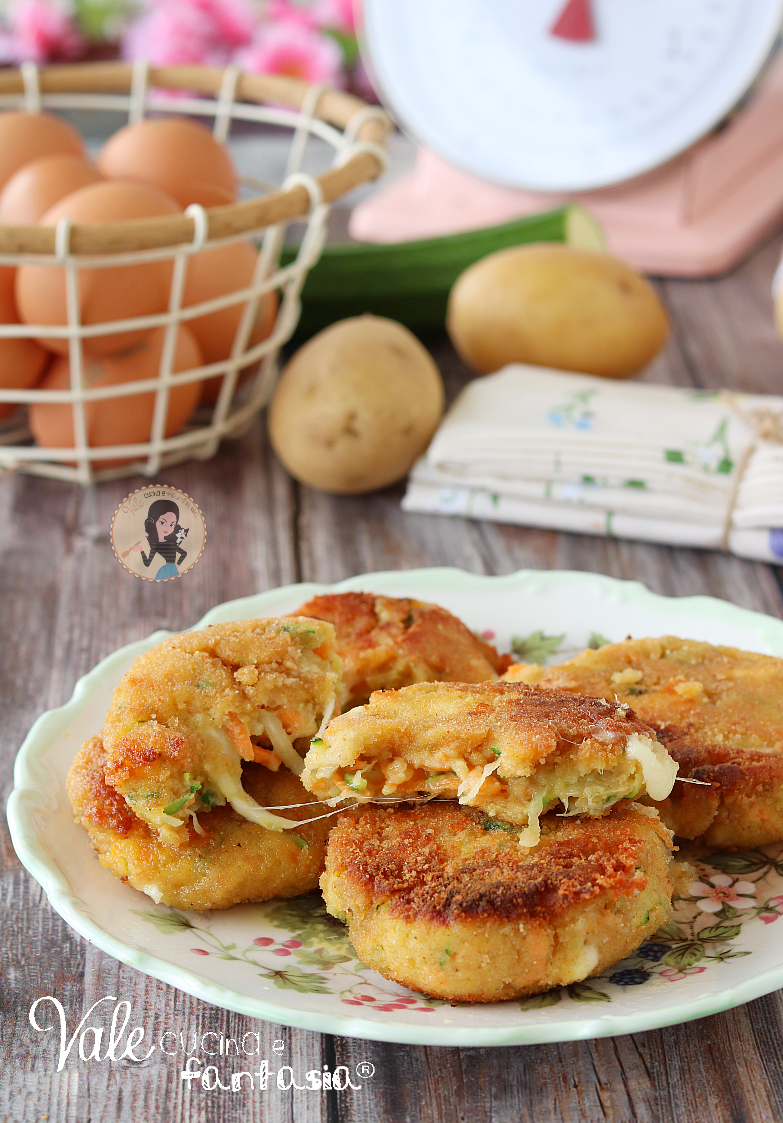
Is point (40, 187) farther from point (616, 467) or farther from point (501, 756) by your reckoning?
point (501, 756)

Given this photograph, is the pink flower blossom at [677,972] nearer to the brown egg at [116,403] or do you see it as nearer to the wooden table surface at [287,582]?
the wooden table surface at [287,582]

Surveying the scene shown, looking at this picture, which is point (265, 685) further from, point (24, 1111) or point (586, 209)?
point (586, 209)

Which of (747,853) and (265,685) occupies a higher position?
(265,685)

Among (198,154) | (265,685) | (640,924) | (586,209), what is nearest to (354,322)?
(198,154)

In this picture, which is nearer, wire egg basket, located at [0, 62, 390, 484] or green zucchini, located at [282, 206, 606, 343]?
wire egg basket, located at [0, 62, 390, 484]

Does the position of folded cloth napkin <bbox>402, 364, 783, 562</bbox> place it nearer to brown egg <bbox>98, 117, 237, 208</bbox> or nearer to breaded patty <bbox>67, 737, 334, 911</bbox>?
brown egg <bbox>98, 117, 237, 208</bbox>

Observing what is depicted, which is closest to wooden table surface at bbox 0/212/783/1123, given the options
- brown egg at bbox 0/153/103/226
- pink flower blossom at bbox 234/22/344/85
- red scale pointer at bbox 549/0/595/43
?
brown egg at bbox 0/153/103/226
